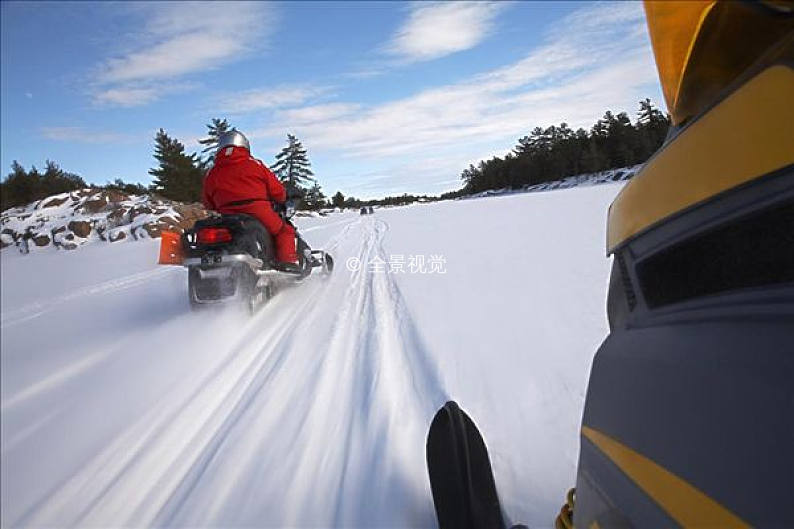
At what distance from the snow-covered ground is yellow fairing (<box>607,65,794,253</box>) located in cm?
122

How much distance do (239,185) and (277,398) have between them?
2.66 m

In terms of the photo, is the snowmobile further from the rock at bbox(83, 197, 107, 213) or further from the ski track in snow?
the rock at bbox(83, 197, 107, 213)

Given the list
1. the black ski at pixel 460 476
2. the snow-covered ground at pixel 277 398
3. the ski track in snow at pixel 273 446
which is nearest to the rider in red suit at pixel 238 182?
the snow-covered ground at pixel 277 398

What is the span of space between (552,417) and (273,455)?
1273 mm

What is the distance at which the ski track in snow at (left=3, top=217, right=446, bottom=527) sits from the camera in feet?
5.58

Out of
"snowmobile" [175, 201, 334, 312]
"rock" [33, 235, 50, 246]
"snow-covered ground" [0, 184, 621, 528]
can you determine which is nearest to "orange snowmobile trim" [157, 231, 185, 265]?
"snowmobile" [175, 201, 334, 312]

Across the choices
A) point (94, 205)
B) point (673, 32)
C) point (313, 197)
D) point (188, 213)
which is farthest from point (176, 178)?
point (673, 32)

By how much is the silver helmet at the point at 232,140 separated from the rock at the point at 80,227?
142 centimetres

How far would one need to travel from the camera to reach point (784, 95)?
0.58 m

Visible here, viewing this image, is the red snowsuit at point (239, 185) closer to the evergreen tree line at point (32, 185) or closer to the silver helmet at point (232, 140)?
the silver helmet at point (232, 140)

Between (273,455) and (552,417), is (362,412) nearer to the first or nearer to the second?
(273,455)

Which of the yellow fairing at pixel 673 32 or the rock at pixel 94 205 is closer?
the yellow fairing at pixel 673 32

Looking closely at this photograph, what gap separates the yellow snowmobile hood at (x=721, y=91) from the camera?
60cm

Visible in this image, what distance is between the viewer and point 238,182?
4.49m
